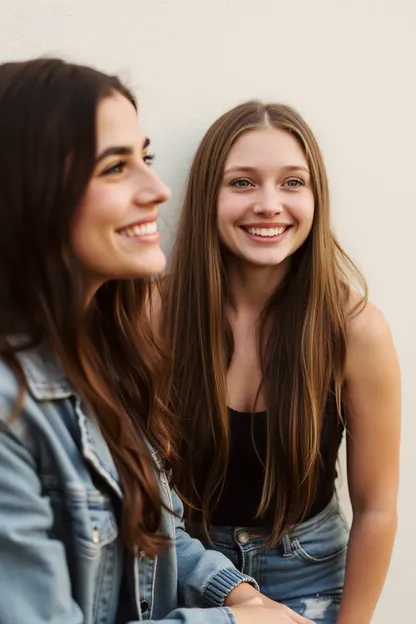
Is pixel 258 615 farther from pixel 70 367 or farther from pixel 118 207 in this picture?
pixel 118 207

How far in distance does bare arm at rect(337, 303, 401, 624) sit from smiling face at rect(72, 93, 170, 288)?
0.61m

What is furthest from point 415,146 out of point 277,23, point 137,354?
point 137,354

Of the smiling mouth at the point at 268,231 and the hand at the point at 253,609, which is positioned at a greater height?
the smiling mouth at the point at 268,231

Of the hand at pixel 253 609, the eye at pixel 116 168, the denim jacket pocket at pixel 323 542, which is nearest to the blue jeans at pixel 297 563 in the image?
the denim jacket pocket at pixel 323 542

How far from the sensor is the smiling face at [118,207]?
94 centimetres

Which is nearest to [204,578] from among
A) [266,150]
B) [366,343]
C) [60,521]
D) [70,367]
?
[60,521]

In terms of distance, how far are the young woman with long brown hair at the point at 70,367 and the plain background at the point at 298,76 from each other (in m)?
0.48

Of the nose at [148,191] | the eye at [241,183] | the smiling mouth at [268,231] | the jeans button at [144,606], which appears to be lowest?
the jeans button at [144,606]

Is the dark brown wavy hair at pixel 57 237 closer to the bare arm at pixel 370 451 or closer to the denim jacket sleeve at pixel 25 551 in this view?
the denim jacket sleeve at pixel 25 551

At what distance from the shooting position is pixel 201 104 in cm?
155

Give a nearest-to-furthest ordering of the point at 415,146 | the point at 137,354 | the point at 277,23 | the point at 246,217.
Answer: the point at 137,354, the point at 246,217, the point at 277,23, the point at 415,146

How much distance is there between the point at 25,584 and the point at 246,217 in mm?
854

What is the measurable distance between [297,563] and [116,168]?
3.16 ft

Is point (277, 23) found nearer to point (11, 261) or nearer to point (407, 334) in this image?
point (407, 334)
